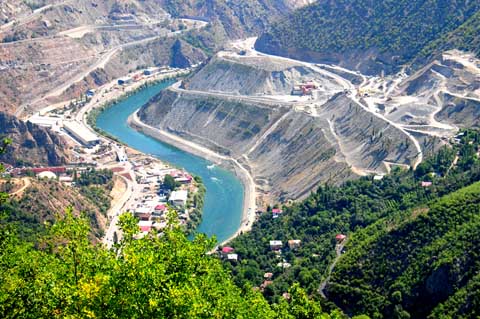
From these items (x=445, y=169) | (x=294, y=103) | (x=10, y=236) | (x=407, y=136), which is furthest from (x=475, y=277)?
(x=294, y=103)

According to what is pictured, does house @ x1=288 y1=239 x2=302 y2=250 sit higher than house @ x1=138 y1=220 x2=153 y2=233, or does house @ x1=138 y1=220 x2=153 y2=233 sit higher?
house @ x1=288 y1=239 x2=302 y2=250

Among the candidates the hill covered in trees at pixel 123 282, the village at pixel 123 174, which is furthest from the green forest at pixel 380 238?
the hill covered in trees at pixel 123 282

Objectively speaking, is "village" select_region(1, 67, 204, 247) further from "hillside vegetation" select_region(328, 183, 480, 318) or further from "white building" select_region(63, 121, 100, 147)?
"hillside vegetation" select_region(328, 183, 480, 318)

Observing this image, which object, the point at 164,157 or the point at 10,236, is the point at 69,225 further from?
the point at 164,157

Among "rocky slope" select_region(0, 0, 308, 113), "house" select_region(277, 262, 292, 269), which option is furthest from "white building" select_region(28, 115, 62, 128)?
"house" select_region(277, 262, 292, 269)

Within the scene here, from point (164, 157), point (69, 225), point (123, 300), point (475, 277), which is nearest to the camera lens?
point (123, 300)

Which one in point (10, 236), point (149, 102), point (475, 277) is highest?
point (10, 236)

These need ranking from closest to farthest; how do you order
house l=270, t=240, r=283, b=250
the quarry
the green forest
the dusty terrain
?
the green forest < house l=270, t=240, r=283, b=250 < the dusty terrain < the quarry
